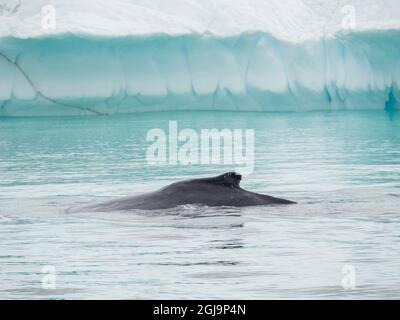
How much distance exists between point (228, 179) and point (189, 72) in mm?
20945

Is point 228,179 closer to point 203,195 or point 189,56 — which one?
point 203,195

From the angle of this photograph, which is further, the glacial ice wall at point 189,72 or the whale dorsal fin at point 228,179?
the glacial ice wall at point 189,72

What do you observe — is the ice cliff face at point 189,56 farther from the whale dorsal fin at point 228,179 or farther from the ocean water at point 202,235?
the whale dorsal fin at point 228,179

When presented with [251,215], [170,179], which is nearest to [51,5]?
[170,179]

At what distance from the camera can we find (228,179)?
1036 centimetres

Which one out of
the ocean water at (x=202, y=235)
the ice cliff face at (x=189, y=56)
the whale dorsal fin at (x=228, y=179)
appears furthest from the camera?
the ice cliff face at (x=189, y=56)

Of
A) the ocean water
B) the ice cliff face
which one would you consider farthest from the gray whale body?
the ice cliff face

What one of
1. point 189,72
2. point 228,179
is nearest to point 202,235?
point 228,179

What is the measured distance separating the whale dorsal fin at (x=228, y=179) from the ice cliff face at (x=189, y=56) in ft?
64.0

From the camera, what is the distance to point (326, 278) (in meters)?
6.93

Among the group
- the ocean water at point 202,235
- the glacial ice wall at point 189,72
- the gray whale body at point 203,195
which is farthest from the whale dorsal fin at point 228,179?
the glacial ice wall at point 189,72

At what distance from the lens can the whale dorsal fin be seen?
10327mm

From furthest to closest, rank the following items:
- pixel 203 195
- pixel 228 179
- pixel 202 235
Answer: pixel 203 195 → pixel 228 179 → pixel 202 235

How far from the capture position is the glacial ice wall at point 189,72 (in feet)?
97.8
